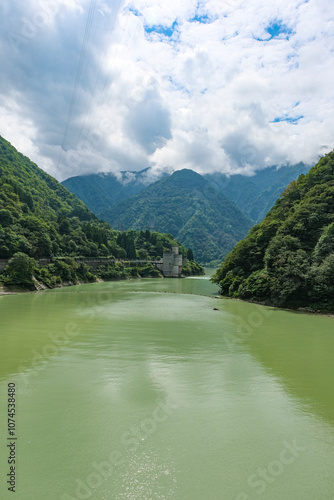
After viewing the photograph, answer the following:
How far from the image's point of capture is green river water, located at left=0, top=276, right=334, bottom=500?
26.2 ft

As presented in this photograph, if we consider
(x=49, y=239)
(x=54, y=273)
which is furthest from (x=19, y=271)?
(x=49, y=239)

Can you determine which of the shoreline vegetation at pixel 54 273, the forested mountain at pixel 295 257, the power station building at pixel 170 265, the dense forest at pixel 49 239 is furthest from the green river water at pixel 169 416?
the power station building at pixel 170 265

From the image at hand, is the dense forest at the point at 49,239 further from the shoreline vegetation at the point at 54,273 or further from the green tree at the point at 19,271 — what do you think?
the green tree at the point at 19,271

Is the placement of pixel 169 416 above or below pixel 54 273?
below

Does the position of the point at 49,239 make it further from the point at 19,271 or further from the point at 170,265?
the point at 170,265

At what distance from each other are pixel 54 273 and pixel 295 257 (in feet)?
163

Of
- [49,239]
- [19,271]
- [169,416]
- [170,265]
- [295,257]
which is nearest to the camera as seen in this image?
[169,416]

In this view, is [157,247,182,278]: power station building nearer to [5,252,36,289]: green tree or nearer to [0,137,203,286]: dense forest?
[0,137,203,286]: dense forest

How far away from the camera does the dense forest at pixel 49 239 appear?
214 ft

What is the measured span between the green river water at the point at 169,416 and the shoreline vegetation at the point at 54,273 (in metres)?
36.3

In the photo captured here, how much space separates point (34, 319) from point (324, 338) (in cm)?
2391

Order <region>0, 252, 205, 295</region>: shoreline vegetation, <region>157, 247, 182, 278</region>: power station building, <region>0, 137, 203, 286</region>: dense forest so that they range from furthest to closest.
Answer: <region>157, 247, 182, 278</region>: power station building → <region>0, 137, 203, 286</region>: dense forest → <region>0, 252, 205, 295</region>: shoreline vegetation

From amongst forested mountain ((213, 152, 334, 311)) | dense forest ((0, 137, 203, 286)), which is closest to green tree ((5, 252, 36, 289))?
dense forest ((0, 137, 203, 286))

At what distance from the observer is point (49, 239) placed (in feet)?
247
